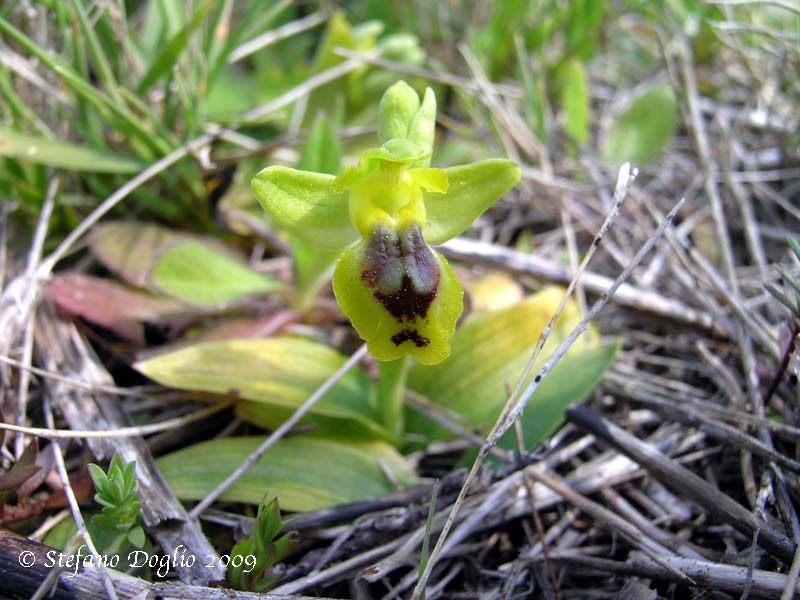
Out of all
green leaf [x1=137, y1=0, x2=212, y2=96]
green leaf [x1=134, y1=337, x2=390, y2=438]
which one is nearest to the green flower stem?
green leaf [x1=134, y1=337, x2=390, y2=438]

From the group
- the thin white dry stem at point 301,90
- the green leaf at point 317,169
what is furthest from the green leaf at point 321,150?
the thin white dry stem at point 301,90

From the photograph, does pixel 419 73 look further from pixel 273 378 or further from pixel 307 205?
pixel 273 378

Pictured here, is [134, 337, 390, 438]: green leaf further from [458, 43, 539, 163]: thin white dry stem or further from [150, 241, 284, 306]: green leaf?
[458, 43, 539, 163]: thin white dry stem

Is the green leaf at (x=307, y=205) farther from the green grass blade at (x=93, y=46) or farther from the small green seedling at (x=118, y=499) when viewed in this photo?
the green grass blade at (x=93, y=46)

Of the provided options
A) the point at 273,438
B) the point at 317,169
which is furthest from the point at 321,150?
the point at 273,438

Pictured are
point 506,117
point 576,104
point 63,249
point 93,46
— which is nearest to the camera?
point 93,46

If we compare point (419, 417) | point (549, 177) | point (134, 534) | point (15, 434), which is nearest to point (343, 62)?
point (549, 177)

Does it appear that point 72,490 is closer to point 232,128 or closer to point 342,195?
point 342,195
